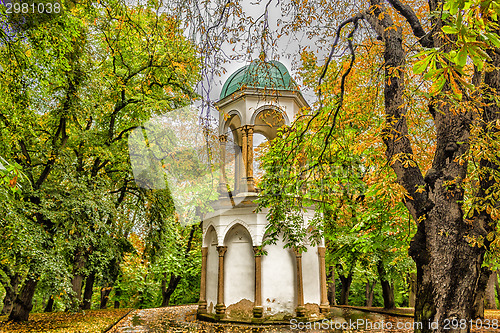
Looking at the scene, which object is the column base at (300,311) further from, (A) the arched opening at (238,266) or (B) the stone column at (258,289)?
(A) the arched opening at (238,266)

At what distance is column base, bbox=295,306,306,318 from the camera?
426 inches

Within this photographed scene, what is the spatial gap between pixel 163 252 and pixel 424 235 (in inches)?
404

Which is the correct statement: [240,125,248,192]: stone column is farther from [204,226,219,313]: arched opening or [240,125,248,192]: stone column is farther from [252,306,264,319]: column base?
[252,306,264,319]: column base

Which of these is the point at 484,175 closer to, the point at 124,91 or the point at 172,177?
the point at 172,177

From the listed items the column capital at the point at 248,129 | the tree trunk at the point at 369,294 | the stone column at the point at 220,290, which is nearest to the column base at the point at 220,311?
the stone column at the point at 220,290

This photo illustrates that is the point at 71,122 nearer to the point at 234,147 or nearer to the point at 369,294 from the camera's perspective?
the point at 234,147

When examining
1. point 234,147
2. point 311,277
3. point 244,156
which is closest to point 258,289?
point 311,277

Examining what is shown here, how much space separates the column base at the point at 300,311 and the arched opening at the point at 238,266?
1.53 metres

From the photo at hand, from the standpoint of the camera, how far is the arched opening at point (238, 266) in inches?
448

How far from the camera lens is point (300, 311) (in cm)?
1086

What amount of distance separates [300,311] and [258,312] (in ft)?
Answer: 4.55

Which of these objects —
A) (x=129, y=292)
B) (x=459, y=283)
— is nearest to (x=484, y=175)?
(x=459, y=283)

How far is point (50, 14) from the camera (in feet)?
20.8

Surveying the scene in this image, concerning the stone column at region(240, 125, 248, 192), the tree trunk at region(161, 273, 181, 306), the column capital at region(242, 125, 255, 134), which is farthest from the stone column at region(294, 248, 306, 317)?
the tree trunk at region(161, 273, 181, 306)
